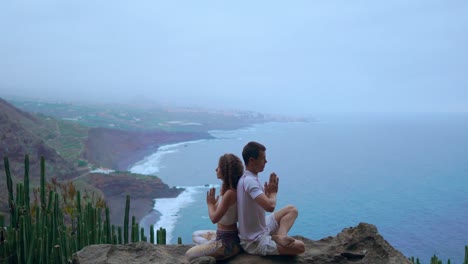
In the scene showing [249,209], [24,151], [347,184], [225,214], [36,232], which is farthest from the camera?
[347,184]

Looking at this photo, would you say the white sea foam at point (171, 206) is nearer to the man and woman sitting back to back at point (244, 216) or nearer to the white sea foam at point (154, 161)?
the white sea foam at point (154, 161)

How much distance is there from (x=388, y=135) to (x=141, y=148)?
30319 mm

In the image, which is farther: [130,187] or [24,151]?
[130,187]

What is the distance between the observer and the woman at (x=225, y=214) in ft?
12.9

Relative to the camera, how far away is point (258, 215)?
12.8ft

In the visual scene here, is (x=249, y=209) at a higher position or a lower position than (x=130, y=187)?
higher

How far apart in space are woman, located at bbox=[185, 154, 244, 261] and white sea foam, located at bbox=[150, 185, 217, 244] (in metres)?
12.1

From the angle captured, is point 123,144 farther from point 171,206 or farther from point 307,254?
point 307,254

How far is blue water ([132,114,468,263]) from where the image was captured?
58.7ft

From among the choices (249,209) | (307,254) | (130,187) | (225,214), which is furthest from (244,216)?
(130,187)

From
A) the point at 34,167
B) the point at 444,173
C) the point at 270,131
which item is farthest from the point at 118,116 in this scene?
the point at 444,173

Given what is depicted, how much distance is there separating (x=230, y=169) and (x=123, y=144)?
2608cm

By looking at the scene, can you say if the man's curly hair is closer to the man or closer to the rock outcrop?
the man

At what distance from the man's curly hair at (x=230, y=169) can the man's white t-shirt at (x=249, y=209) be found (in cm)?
8
